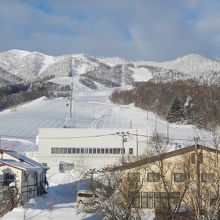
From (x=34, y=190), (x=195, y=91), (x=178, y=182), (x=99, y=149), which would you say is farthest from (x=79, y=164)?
(x=195, y=91)

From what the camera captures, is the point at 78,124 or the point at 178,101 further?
the point at 178,101

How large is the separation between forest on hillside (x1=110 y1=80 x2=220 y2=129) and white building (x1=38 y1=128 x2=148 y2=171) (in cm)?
2380

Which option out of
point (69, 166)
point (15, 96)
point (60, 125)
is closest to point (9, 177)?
point (69, 166)

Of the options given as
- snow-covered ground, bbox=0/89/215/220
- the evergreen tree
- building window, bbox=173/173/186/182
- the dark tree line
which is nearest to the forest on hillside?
the evergreen tree

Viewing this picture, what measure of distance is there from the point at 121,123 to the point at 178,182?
52917 millimetres

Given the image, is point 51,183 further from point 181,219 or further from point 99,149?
point 181,219

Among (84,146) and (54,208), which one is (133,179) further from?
(84,146)

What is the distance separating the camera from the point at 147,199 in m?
Answer: 27.3

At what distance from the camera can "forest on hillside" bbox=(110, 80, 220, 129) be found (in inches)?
3563

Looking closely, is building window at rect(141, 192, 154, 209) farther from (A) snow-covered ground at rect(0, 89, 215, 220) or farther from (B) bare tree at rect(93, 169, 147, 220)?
(A) snow-covered ground at rect(0, 89, 215, 220)

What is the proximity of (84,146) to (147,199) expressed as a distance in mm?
27717

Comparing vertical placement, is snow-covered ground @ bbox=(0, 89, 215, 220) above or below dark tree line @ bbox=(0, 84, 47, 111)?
below

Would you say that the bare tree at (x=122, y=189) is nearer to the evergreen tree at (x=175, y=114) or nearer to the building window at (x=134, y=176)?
the building window at (x=134, y=176)

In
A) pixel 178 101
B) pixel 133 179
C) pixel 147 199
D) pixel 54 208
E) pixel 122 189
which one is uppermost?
pixel 178 101
